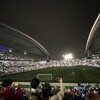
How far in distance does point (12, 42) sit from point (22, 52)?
5.76 meters

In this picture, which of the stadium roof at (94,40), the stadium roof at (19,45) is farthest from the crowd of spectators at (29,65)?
the stadium roof at (94,40)

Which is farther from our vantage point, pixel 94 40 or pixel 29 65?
pixel 94 40

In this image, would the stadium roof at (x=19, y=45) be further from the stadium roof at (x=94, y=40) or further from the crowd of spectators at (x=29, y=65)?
the stadium roof at (x=94, y=40)

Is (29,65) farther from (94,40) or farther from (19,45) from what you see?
(94,40)

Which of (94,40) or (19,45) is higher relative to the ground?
(94,40)

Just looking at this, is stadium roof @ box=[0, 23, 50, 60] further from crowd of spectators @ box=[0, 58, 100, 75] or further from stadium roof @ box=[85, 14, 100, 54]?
stadium roof @ box=[85, 14, 100, 54]

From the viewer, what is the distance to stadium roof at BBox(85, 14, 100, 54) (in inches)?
3112

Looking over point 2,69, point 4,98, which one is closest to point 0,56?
point 2,69

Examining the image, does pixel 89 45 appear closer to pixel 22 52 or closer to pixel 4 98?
pixel 22 52

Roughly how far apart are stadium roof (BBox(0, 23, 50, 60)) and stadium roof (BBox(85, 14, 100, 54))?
21.5 meters

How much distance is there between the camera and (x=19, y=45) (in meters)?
94.0

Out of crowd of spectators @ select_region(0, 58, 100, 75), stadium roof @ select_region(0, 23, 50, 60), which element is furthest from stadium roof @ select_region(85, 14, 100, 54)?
stadium roof @ select_region(0, 23, 50, 60)

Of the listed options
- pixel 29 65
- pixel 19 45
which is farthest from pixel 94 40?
pixel 29 65

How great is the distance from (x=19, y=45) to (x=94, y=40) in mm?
31241
